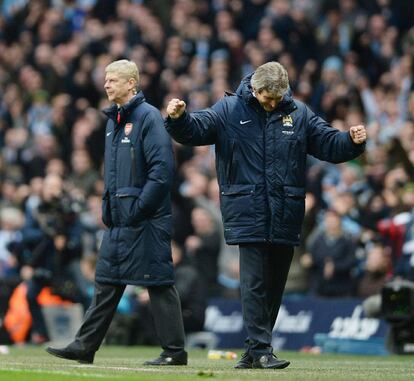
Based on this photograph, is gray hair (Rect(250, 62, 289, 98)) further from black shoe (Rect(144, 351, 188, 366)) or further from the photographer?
the photographer

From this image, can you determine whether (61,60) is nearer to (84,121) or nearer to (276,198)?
(84,121)

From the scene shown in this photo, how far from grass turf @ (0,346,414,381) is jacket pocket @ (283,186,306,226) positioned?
3.82 ft

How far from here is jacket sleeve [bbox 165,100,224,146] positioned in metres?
11.6

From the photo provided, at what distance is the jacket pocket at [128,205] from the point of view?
12.0 meters

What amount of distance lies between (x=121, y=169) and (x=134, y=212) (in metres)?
0.37

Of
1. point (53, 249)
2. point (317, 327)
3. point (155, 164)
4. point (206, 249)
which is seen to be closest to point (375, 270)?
point (317, 327)

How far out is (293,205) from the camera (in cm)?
1189

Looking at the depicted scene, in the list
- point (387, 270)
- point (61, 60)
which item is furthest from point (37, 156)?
point (387, 270)

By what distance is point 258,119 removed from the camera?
11914 millimetres

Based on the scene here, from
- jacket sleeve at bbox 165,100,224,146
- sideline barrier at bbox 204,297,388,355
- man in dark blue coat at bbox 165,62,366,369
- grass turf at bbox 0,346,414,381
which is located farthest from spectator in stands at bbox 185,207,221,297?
jacket sleeve at bbox 165,100,224,146

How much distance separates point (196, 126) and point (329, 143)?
1102 mm

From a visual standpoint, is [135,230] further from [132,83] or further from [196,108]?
[196,108]

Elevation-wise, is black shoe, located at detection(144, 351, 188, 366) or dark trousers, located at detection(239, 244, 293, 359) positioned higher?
dark trousers, located at detection(239, 244, 293, 359)

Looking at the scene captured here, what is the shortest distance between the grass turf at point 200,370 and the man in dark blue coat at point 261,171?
46 cm
